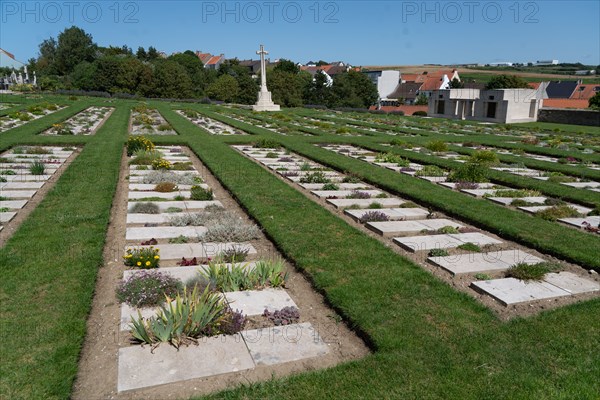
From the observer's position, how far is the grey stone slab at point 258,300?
5.04 metres

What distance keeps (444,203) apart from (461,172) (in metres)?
3.59

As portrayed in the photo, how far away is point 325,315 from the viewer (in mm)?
5043

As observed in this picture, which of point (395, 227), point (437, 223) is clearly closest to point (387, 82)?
point (437, 223)

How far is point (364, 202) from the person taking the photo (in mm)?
9930

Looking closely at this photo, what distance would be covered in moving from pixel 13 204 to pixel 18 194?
919 mm

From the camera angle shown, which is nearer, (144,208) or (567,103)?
(144,208)

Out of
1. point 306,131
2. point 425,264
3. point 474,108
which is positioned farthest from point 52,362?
point 474,108

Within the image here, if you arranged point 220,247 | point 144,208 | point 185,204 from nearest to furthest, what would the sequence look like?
point 220,247 < point 144,208 < point 185,204

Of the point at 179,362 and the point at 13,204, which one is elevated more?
the point at 13,204

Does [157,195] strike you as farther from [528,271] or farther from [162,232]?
[528,271]

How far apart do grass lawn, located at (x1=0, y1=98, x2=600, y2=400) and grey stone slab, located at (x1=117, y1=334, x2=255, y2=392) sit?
0.40m

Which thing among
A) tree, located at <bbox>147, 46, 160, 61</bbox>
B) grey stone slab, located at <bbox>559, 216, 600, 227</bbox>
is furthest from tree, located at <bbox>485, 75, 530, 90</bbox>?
tree, located at <bbox>147, 46, 160, 61</bbox>

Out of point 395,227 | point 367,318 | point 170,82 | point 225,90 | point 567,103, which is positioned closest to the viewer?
point 367,318

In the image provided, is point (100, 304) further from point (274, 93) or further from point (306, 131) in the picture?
point (274, 93)
